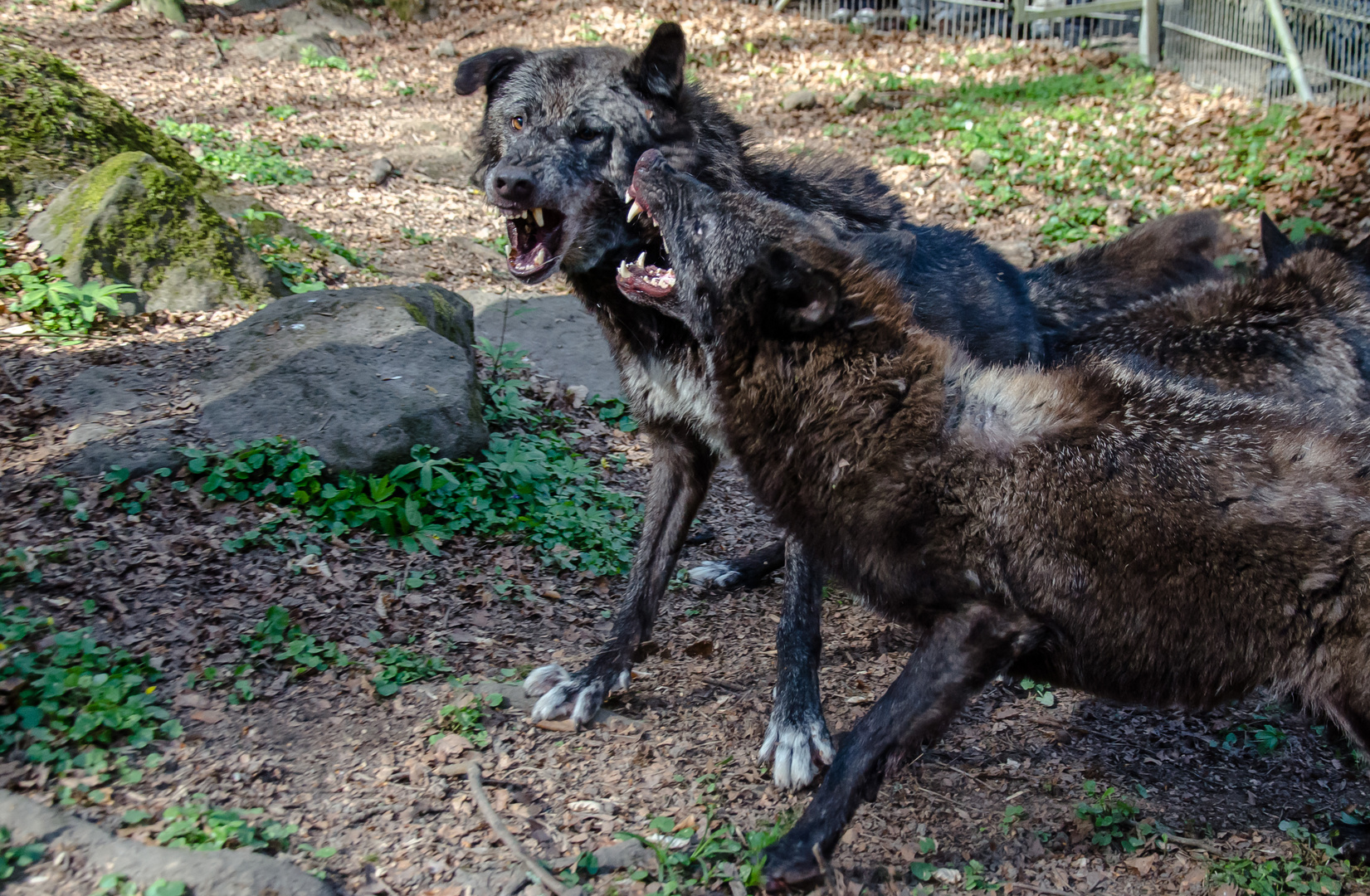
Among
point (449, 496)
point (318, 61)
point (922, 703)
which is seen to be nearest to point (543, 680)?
point (449, 496)

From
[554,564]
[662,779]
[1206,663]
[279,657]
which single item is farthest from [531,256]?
[1206,663]

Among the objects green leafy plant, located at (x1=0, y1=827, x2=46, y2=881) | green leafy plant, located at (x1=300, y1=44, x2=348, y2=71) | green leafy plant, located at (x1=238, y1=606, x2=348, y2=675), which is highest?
green leafy plant, located at (x1=300, y1=44, x2=348, y2=71)

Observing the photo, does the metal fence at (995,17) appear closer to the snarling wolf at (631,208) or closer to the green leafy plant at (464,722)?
the snarling wolf at (631,208)

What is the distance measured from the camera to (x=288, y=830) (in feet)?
11.4

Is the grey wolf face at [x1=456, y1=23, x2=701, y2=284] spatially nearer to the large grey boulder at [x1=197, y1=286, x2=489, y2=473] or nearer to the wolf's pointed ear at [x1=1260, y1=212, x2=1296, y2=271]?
the large grey boulder at [x1=197, y1=286, x2=489, y2=473]

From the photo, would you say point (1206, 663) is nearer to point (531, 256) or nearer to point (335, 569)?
point (531, 256)

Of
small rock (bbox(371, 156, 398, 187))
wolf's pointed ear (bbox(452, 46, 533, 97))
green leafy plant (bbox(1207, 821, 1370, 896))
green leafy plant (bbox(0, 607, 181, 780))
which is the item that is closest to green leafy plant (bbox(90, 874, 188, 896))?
green leafy plant (bbox(0, 607, 181, 780))

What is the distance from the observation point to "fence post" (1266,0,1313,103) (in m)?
11.7

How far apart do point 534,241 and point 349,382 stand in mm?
1633

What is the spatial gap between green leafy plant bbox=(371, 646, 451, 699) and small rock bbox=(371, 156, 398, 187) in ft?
26.2

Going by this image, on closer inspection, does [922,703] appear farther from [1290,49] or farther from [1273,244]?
[1290,49]

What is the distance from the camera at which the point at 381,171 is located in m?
11.5

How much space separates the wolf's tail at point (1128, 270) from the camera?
6102 mm

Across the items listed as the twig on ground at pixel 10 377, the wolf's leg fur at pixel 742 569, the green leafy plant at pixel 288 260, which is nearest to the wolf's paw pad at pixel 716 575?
the wolf's leg fur at pixel 742 569
